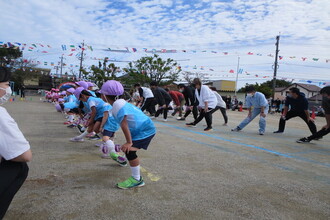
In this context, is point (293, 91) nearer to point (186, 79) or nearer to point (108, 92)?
point (108, 92)

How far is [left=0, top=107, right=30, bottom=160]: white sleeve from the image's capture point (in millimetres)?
1498

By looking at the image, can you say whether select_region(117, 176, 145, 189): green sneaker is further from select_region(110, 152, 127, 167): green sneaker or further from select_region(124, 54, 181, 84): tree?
select_region(124, 54, 181, 84): tree

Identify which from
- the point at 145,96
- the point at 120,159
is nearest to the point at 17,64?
the point at 145,96

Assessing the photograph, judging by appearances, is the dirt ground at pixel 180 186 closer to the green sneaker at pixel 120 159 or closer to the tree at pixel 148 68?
the green sneaker at pixel 120 159

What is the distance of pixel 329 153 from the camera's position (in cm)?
524

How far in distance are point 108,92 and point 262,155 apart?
332 centimetres

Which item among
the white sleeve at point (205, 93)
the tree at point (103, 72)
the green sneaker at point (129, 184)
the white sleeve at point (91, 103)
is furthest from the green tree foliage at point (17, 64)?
the green sneaker at point (129, 184)

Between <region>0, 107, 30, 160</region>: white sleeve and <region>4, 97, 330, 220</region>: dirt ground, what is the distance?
927mm

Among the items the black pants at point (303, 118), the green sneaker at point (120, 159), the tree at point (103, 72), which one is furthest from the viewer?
the tree at point (103, 72)

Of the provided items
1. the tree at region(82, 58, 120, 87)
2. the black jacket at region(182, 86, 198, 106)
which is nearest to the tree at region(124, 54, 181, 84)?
the tree at region(82, 58, 120, 87)

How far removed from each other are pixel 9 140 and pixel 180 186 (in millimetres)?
2028

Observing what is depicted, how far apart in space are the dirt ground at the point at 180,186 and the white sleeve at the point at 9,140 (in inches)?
36.5

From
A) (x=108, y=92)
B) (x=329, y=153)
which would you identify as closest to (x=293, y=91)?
(x=329, y=153)

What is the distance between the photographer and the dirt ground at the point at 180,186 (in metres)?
2.33
